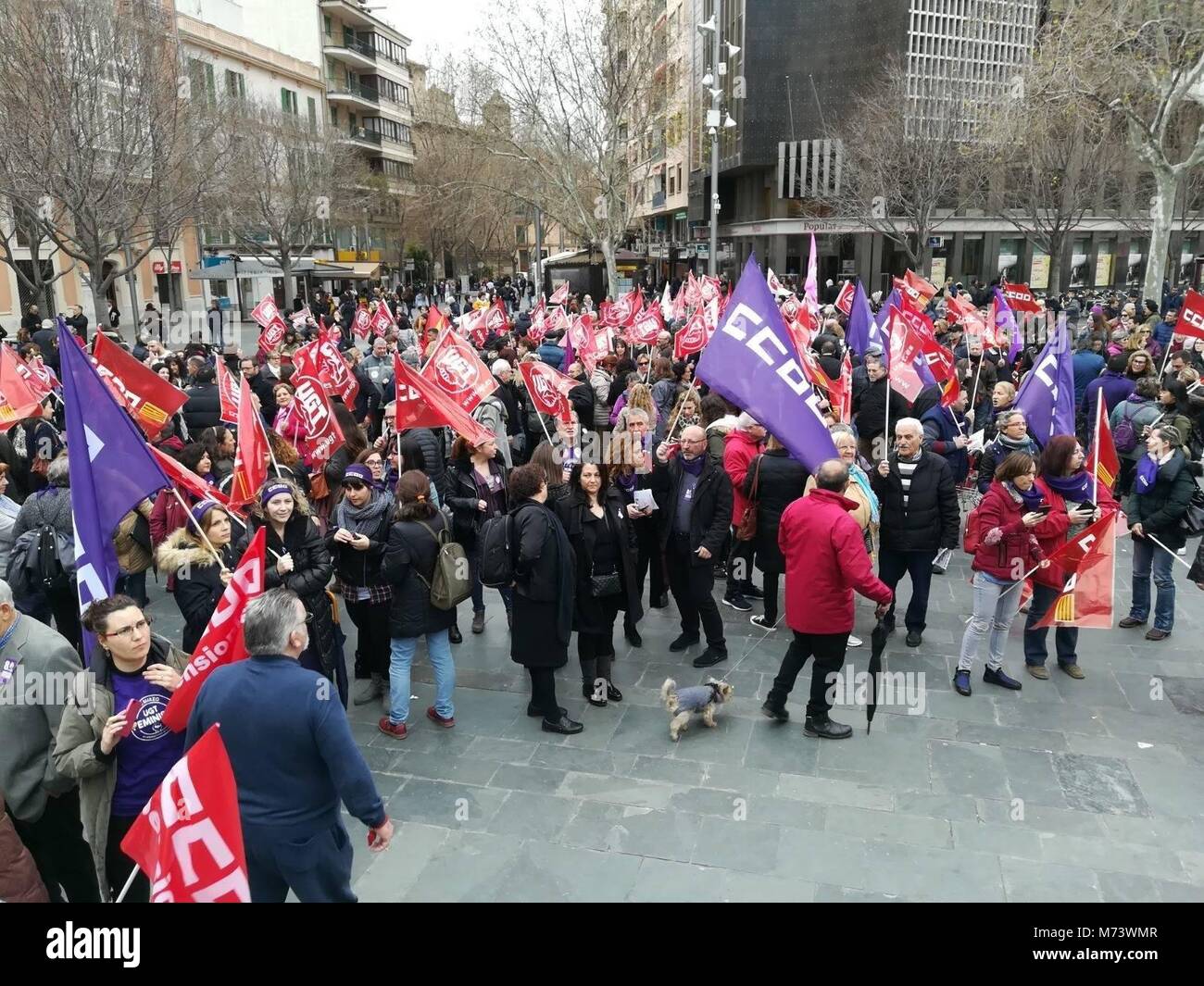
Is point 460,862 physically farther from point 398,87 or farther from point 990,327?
point 398,87

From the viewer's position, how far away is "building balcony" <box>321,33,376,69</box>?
5441 cm

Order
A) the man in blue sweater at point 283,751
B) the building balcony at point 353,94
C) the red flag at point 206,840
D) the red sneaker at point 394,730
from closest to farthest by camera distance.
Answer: the red flag at point 206,840 < the man in blue sweater at point 283,751 < the red sneaker at point 394,730 < the building balcony at point 353,94

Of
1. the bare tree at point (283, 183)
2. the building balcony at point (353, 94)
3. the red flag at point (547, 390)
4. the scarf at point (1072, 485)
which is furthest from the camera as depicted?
the building balcony at point (353, 94)

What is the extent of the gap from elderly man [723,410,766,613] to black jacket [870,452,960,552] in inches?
44.6

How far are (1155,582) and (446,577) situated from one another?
549 cm

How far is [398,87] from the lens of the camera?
214 feet

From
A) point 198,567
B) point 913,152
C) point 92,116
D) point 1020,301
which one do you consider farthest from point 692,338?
point 913,152

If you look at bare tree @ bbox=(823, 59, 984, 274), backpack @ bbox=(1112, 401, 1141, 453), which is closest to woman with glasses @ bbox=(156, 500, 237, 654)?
backpack @ bbox=(1112, 401, 1141, 453)

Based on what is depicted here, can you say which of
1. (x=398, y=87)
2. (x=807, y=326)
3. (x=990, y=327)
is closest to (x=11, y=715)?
(x=807, y=326)

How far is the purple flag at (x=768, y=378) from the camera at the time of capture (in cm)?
610

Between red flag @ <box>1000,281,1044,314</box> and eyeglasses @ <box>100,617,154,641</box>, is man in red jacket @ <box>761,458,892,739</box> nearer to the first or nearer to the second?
eyeglasses @ <box>100,617,154,641</box>

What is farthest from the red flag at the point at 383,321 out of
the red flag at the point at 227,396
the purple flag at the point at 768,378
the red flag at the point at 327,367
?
the purple flag at the point at 768,378

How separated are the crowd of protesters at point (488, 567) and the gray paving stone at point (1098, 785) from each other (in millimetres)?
966

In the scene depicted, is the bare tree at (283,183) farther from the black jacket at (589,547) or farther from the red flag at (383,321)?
the black jacket at (589,547)
